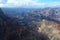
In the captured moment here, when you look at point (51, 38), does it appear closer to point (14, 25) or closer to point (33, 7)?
point (14, 25)

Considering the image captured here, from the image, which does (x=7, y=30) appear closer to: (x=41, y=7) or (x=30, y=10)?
(x=30, y=10)

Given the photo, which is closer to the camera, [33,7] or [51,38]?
[51,38]

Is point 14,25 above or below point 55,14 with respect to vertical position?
above

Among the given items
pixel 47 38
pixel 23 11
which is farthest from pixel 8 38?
pixel 23 11

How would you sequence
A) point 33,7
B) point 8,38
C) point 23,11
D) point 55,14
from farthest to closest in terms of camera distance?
1. point 55,14
2. point 33,7
3. point 23,11
4. point 8,38

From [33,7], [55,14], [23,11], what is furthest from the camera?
[55,14]

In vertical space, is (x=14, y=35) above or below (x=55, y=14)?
above

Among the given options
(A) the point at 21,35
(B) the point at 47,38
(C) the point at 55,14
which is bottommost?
(C) the point at 55,14

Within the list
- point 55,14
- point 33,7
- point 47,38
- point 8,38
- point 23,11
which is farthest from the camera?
point 55,14

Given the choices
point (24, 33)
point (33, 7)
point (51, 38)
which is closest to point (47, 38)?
point (51, 38)
